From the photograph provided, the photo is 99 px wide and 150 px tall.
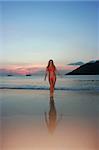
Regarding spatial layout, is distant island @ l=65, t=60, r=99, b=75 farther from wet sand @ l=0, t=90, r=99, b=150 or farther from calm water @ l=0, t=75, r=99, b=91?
wet sand @ l=0, t=90, r=99, b=150

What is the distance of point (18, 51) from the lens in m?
3.60

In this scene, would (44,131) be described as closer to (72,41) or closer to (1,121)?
(1,121)

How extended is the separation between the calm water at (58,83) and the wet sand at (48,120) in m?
0.06

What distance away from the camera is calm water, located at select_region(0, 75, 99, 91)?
141 inches

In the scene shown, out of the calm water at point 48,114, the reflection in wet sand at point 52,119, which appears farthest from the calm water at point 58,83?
the reflection in wet sand at point 52,119

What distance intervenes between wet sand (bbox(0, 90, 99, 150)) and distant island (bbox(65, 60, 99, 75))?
0.79 feet

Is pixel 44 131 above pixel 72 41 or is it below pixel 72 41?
below

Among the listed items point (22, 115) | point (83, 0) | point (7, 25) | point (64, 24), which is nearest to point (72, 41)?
point (64, 24)

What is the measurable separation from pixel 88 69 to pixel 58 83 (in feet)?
1.35

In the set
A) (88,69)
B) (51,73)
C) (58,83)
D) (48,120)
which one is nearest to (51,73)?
(51,73)

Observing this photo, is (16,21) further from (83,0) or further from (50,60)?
(83,0)

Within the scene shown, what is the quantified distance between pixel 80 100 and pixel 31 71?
27.7 inches

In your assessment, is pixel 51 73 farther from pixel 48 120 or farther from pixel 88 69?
pixel 48 120

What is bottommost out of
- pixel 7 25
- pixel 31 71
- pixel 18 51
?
pixel 31 71
